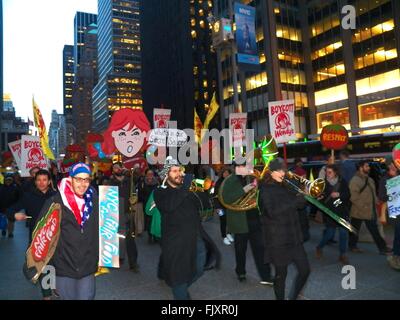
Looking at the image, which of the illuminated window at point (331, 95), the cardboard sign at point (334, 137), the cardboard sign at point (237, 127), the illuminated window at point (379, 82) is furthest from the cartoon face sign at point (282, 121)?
the illuminated window at point (331, 95)

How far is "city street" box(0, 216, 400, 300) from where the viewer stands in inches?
204

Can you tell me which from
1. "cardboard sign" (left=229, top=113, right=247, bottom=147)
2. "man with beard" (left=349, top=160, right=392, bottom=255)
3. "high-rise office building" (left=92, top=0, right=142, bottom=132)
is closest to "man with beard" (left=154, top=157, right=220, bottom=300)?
"man with beard" (left=349, top=160, right=392, bottom=255)

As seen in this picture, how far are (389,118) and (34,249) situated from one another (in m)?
43.3

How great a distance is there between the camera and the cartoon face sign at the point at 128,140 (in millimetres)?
12312

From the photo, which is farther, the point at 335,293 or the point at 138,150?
the point at 138,150

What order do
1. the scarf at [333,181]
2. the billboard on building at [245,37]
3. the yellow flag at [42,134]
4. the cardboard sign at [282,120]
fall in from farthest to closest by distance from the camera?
1. the yellow flag at [42,134]
2. the billboard on building at [245,37]
3. the cardboard sign at [282,120]
4. the scarf at [333,181]

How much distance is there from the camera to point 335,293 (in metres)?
5.11

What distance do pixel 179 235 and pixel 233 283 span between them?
2383 mm

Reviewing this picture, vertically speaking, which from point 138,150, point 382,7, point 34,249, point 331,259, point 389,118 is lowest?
point 331,259

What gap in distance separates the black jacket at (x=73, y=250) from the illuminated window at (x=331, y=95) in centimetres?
4740

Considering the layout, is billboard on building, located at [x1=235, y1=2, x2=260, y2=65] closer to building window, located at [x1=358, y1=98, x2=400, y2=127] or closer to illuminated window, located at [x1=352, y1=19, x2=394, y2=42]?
building window, located at [x1=358, y1=98, x2=400, y2=127]

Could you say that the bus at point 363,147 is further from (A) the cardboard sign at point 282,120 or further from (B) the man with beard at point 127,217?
(B) the man with beard at point 127,217
